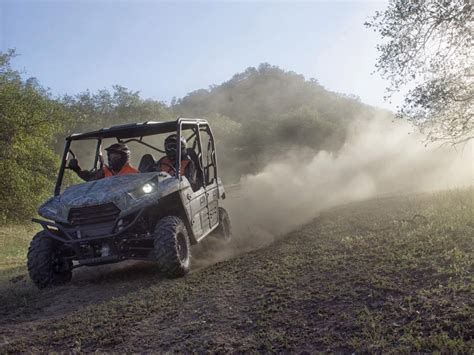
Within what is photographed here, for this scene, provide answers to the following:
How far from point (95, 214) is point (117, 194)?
41 centimetres

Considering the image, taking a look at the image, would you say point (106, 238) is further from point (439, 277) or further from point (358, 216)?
point (358, 216)

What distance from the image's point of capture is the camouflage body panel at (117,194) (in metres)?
6.68

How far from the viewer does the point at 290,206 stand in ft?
54.5

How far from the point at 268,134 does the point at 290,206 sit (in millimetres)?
42081

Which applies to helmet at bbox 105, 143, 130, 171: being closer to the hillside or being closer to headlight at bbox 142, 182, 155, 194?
headlight at bbox 142, 182, 155, 194

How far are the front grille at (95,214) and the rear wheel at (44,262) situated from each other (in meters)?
0.65

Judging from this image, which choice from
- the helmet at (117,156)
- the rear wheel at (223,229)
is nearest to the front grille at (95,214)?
the helmet at (117,156)

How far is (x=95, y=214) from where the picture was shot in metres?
6.73

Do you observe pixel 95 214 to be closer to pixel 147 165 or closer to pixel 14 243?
pixel 147 165

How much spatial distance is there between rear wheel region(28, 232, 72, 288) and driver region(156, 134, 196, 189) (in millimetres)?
2239

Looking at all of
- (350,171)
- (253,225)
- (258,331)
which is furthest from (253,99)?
(258,331)

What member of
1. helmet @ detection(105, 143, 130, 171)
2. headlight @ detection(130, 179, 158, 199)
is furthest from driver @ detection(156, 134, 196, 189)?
headlight @ detection(130, 179, 158, 199)

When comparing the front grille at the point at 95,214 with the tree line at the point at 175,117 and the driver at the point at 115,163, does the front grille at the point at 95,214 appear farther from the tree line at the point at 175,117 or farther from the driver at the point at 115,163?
the tree line at the point at 175,117

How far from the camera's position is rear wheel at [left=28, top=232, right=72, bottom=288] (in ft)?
22.9
